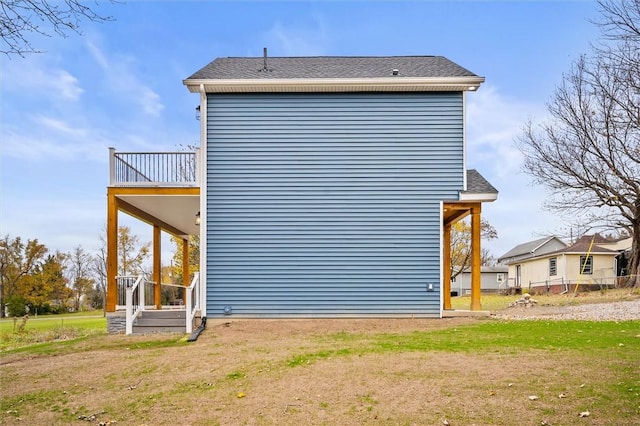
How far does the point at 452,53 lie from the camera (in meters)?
15.4

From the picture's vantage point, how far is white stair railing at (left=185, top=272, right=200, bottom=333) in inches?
459

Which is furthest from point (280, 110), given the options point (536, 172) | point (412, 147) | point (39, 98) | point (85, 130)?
point (536, 172)

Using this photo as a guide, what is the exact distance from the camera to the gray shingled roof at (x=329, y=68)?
13.0 meters

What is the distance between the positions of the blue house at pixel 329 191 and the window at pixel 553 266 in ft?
79.9

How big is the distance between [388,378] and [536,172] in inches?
821

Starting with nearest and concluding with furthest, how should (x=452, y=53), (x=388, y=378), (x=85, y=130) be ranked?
(x=388, y=378) → (x=452, y=53) → (x=85, y=130)

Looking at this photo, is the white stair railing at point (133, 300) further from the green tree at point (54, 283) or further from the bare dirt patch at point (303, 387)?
the green tree at point (54, 283)

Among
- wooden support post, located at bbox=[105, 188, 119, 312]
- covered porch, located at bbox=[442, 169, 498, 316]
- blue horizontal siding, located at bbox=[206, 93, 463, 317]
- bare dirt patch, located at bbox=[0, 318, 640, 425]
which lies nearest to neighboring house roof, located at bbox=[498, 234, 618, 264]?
covered porch, located at bbox=[442, 169, 498, 316]

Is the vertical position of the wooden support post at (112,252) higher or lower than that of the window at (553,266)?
higher

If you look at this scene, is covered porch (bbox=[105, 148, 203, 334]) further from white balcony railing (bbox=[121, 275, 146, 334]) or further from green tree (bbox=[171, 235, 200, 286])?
green tree (bbox=[171, 235, 200, 286])

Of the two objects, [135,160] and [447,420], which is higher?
[135,160]

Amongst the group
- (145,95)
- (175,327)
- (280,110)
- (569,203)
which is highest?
(145,95)

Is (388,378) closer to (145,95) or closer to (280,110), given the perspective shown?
(280,110)

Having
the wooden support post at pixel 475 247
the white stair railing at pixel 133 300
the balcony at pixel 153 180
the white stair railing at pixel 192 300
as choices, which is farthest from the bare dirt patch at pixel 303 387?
the wooden support post at pixel 475 247
